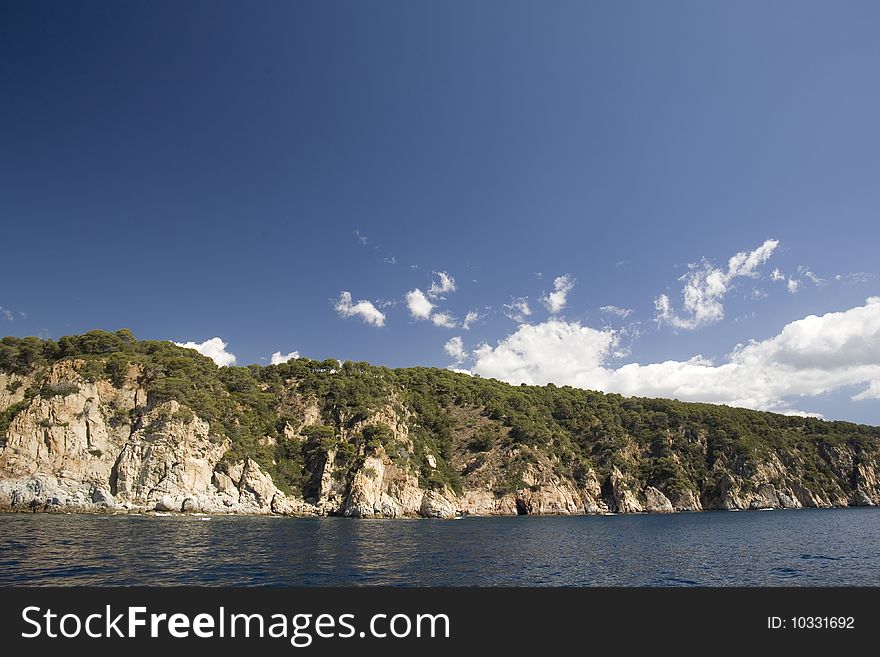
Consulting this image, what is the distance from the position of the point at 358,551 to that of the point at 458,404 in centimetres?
9905

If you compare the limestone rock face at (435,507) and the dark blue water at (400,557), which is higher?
the dark blue water at (400,557)

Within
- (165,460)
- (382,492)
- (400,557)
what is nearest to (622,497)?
(382,492)

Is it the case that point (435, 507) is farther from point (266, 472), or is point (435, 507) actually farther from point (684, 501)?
point (684, 501)

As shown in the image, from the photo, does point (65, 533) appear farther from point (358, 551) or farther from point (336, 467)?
point (336, 467)

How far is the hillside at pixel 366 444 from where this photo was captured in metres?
72.8

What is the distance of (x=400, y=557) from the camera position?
122ft

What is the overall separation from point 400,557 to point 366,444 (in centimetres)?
6283

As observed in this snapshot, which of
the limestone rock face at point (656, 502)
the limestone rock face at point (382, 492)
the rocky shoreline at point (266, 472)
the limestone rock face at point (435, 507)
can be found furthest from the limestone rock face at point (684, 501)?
the limestone rock face at point (382, 492)

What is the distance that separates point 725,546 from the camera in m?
47.0

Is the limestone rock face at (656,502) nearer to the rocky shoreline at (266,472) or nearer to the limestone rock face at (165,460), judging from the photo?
the rocky shoreline at (266,472)

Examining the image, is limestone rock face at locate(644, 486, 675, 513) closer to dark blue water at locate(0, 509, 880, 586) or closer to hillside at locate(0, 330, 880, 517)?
hillside at locate(0, 330, 880, 517)

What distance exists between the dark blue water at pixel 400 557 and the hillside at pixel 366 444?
18534 millimetres

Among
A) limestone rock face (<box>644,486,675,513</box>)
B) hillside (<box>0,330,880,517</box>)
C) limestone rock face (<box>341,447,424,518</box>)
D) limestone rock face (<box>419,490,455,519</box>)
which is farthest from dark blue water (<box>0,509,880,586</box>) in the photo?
limestone rock face (<box>644,486,675,513</box>)
